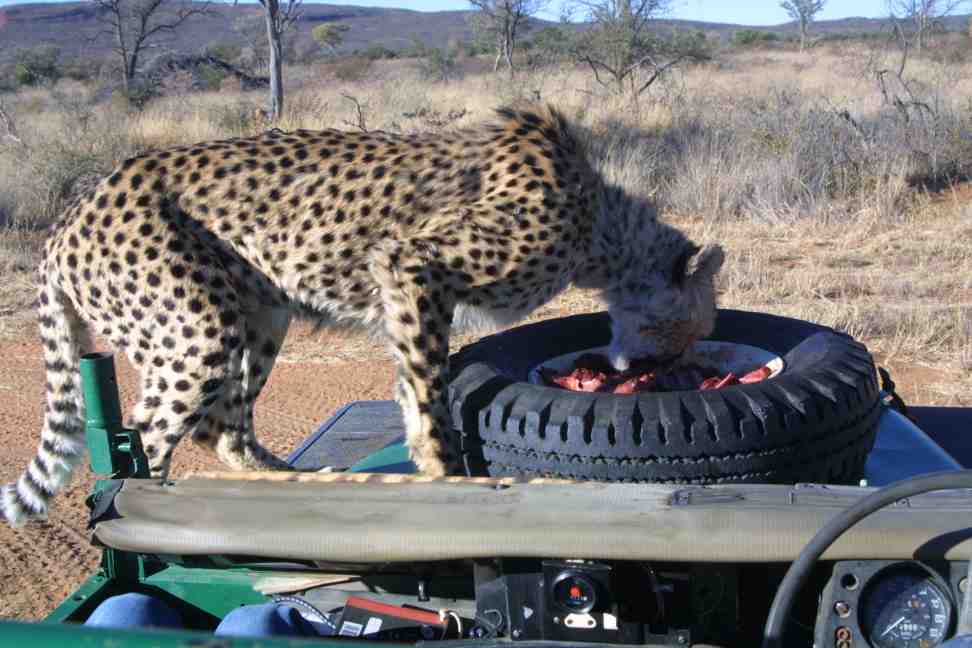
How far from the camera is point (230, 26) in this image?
6406 centimetres

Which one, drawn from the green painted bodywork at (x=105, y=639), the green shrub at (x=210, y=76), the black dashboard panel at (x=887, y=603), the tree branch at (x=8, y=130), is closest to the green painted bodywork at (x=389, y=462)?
the black dashboard panel at (x=887, y=603)

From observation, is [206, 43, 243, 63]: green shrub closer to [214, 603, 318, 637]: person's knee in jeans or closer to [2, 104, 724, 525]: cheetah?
[2, 104, 724, 525]: cheetah

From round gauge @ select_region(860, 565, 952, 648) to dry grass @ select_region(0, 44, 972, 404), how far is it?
2.92 meters

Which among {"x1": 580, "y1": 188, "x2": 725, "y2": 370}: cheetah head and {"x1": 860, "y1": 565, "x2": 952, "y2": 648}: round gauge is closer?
{"x1": 860, "y1": 565, "x2": 952, "y2": 648}: round gauge

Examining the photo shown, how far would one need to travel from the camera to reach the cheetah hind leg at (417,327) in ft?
11.0

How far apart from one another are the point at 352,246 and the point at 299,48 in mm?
50773

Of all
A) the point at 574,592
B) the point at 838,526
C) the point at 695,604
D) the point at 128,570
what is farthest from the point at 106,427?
the point at 838,526

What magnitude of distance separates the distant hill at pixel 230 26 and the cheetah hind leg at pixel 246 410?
44876 mm

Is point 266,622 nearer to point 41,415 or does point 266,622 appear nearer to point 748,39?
point 41,415

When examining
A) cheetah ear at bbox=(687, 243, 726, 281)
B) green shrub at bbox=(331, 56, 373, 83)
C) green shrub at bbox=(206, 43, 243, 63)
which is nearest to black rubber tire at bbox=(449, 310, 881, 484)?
cheetah ear at bbox=(687, 243, 726, 281)

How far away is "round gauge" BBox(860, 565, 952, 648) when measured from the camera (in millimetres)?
1595

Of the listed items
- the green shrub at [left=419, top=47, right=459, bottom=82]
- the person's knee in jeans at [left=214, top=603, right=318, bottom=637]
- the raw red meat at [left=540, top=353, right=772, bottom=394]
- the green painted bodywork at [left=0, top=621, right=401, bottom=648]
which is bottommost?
the green shrub at [left=419, top=47, right=459, bottom=82]

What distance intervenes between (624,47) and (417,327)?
53.3 ft

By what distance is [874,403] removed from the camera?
2.60 meters
